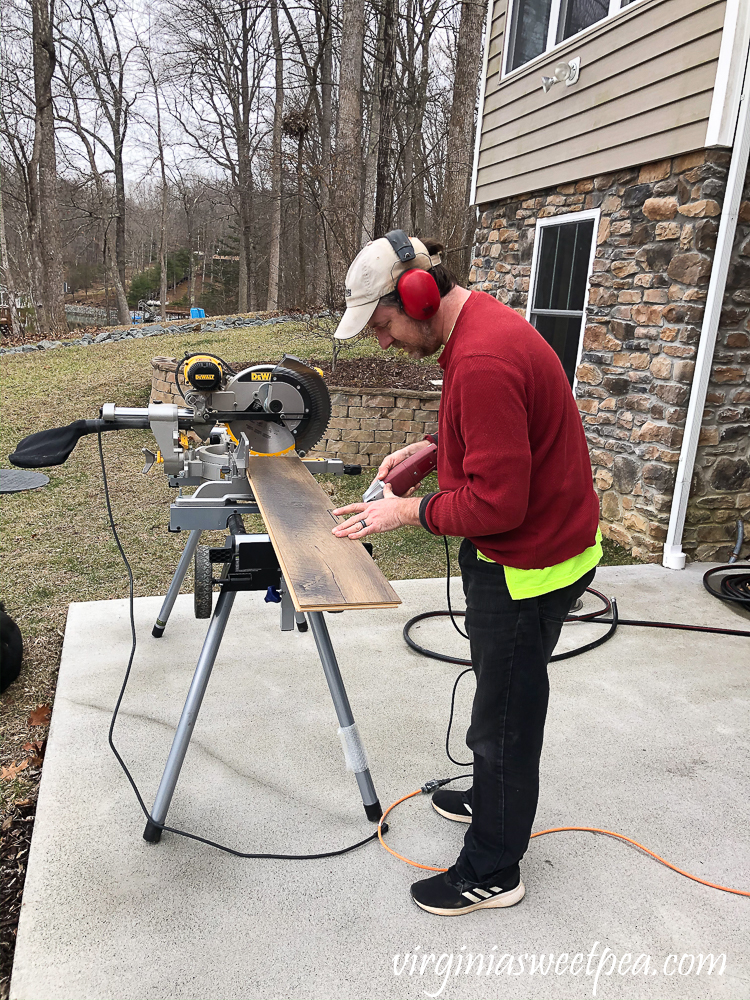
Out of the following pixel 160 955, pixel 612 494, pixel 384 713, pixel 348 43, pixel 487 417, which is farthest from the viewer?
pixel 348 43

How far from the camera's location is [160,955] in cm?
193

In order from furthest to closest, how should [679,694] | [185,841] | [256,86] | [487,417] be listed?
[256,86] < [679,694] < [185,841] < [487,417]

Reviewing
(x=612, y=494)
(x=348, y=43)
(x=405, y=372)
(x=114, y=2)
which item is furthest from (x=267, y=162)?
(x=612, y=494)

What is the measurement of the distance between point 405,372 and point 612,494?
3.37 meters

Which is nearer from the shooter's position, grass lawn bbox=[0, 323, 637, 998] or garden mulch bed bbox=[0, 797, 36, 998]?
garden mulch bed bbox=[0, 797, 36, 998]

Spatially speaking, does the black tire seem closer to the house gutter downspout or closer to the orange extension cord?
the orange extension cord

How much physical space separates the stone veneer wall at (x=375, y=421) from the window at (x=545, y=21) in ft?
10.2

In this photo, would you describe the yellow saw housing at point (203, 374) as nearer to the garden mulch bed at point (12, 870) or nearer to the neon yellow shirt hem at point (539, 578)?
the neon yellow shirt hem at point (539, 578)

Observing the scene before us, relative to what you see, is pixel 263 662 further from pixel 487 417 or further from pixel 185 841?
pixel 487 417

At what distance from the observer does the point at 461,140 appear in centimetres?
1081

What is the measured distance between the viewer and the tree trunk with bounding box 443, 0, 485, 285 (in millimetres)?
10055

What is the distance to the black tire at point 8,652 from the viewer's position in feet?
10.7

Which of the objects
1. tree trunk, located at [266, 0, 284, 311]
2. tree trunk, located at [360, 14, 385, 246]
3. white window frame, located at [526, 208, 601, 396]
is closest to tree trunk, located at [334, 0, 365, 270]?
tree trunk, located at [360, 14, 385, 246]

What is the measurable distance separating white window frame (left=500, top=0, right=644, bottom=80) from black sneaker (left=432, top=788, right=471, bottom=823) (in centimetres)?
521
